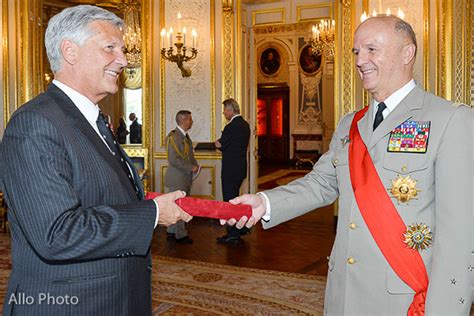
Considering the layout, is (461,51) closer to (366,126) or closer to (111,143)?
(366,126)

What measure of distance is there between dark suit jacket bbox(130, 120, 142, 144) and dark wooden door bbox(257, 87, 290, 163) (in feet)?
26.0

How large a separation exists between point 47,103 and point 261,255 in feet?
14.6

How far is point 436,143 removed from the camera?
1.86 m

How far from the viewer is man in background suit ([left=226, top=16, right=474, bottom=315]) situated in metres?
1.78

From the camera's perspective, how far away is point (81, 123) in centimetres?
175

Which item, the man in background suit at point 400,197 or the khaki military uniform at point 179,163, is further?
the khaki military uniform at point 179,163

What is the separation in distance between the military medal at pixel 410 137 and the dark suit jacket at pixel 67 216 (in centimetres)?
89

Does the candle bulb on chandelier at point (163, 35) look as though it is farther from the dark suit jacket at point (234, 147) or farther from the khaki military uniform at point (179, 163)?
the dark suit jacket at point (234, 147)

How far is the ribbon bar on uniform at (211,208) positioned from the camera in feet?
6.29

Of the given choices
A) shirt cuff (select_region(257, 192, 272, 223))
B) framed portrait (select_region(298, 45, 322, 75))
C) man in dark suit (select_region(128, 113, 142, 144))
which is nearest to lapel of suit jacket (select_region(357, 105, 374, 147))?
shirt cuff (select_region(257, 192, 272, 223))

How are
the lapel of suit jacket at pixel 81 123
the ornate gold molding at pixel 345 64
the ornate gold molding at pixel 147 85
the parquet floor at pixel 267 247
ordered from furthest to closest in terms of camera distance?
the ornate gold molding at pixel 147 85 < the ornate gold molding at pixel 345 64 < the parquet floor at pixel 267 247 < the lapel of suit jacket at pixel 81 123

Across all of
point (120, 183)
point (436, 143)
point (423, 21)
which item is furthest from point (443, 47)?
point (120, 183)

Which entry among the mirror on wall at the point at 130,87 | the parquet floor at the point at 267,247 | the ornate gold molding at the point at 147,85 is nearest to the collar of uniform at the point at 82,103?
the parquet floor at the point at 267,247

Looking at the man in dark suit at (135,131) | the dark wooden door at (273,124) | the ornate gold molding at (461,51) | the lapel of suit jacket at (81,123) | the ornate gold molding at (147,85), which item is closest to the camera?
the lapel of suit jacket at (81,123)
